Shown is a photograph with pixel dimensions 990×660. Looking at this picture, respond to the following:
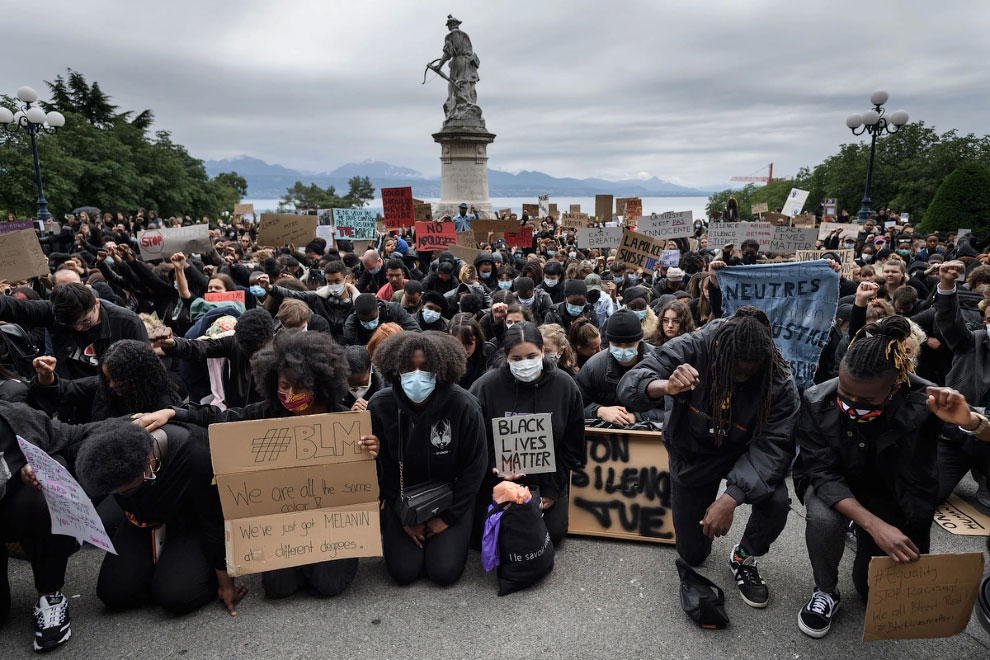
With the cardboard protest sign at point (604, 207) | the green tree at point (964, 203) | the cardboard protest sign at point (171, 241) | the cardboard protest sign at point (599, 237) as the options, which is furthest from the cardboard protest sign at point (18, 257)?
the green tree at point (964, 203)

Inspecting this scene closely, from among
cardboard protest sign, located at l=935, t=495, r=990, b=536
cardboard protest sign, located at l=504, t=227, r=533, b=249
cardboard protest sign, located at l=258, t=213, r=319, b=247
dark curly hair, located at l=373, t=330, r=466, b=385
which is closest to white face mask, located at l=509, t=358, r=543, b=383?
dark curly hair, located at l=373, t=330, r=466, b=385

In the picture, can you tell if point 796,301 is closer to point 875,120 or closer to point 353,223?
point 353,223

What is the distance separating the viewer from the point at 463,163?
24.2 metres

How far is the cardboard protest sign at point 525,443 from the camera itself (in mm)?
4008

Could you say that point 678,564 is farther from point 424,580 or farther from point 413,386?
point 413,386

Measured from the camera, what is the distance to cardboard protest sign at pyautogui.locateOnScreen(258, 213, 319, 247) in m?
12.5

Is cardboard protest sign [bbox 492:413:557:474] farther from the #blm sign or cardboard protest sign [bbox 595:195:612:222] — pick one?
cardboard protest sign [bbox 595:195:612:222]

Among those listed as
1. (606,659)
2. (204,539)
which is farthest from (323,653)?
(606,659)

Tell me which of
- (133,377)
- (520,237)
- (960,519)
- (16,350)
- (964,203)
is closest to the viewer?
Result: (960,519)

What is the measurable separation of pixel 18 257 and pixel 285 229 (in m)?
6.23

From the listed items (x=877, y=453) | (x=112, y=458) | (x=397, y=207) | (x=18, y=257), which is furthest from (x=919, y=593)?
(x=397, y=207)

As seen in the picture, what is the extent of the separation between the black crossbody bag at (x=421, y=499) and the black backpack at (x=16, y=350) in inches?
129

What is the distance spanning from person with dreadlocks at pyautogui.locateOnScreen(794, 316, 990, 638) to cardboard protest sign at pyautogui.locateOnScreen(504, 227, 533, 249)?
37.3ft

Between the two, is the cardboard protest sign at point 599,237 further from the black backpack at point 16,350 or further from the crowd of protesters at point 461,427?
the black backpack at point 16,350
